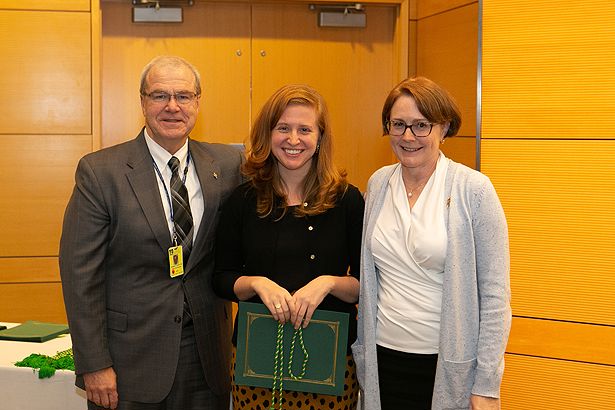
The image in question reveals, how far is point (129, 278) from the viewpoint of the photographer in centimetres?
242

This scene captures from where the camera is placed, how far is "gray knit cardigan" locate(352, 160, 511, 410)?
2.11m

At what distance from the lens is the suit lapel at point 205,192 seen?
96.9 inches

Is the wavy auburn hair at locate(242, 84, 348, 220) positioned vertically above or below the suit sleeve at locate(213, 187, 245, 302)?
above

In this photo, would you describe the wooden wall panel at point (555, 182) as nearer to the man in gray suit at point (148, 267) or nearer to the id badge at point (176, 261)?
the man in gray suit at point (148, 267)

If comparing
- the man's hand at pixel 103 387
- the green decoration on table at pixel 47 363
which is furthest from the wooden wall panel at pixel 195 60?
the man's hand at pixel 103 387

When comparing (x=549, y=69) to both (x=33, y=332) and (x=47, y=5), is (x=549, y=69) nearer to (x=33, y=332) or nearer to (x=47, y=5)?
(x=33, y=332)

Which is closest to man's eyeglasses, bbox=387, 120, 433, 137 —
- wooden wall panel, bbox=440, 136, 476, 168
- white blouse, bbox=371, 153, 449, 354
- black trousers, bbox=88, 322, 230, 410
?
white blouse, bbox=371, 153, 449, 354

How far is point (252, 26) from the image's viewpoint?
4938 mm

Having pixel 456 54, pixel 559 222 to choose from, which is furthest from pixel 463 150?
pixel 559 222

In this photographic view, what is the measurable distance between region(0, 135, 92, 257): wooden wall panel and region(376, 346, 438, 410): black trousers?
118 inches

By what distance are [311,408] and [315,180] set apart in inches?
27.6

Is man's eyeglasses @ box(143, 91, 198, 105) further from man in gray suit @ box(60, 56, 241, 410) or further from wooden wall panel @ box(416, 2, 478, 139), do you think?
wooden wall panel @ box(416, 2, 478, 139)

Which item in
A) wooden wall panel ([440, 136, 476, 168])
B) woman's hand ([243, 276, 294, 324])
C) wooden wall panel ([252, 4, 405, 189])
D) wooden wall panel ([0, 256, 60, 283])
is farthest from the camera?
wooden wall panel ([252, 4, 405, 189])

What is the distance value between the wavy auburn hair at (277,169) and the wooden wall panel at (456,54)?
7.16 ft
